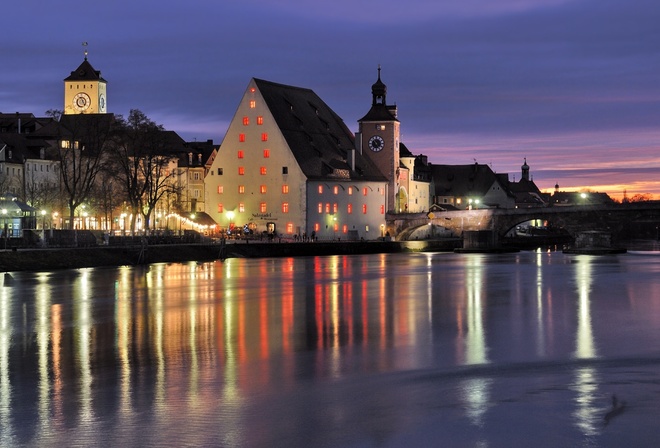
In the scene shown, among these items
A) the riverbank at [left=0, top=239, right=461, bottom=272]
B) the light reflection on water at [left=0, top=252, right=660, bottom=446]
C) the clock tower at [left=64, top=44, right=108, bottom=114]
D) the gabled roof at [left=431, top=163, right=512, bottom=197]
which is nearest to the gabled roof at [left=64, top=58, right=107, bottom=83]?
the clock tower at [left=64, top=44, right=108, bottom=114]

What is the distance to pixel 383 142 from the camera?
429 ft

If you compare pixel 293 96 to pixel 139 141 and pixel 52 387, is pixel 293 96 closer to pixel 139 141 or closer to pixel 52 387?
pixel 139 141

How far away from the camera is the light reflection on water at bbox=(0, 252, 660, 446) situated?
19.4 meters

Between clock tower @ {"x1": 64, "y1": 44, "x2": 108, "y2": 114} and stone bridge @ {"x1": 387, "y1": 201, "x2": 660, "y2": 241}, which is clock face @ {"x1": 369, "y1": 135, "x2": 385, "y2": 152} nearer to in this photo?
stone bridge @ {"x1": 387, "y1": 201, "x2": 660, "y2": 241}

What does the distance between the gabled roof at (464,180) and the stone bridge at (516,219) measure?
60.4 m

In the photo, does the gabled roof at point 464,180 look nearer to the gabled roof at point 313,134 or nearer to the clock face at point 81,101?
the gabled roof at point 313,134

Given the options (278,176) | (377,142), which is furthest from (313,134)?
(377,142)

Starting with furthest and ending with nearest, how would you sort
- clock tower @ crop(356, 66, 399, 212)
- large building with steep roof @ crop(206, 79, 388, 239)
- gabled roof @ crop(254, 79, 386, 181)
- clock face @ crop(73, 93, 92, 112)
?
clock face @ crop(73, 93, 92, 112) < clock tower @ crop(356, 66, 399, 212) < gabled roof @ crop(254, 79, 386, 181) < large building with steep roof @ crop(206, 79, 388, 239)

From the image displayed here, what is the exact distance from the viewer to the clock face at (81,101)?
195 meters

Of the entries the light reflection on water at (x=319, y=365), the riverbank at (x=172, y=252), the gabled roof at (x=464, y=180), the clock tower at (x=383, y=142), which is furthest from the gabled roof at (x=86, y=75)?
the light reflection on water at (x=319, y=365)

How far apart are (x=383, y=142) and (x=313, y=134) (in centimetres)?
1472

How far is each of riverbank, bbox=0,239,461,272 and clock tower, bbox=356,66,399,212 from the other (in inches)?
553

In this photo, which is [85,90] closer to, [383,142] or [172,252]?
[383,142]

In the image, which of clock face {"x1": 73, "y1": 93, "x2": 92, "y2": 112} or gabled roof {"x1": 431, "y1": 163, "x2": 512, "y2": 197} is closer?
gabled roof {"x1": 431, "y1": 163, "x2": 512, "y2": 197}
